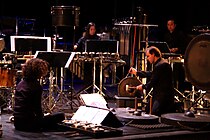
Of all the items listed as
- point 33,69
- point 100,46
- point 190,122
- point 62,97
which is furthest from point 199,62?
point 62,97

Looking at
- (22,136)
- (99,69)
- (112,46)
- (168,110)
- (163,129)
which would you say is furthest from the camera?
(99,69)

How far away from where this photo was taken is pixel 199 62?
7.30 m

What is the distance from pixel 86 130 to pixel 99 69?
4.88m

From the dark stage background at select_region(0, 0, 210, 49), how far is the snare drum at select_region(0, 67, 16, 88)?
5680 millimetres

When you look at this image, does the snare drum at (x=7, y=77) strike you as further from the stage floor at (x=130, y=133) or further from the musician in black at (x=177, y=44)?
the musician in black at (x=177, y=44)

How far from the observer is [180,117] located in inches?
295

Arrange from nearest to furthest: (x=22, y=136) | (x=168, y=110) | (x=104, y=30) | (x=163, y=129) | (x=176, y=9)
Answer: (x=22, y=136) < (x=163, y=129) < (x=168, y=110) < (x=104, y=30) < (x=176, y=9)

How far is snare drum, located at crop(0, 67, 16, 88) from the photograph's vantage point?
8.80 meters

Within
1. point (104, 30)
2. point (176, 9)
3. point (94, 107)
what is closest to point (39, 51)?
point (94, 107)

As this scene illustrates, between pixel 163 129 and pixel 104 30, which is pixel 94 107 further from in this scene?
pixel 104 30

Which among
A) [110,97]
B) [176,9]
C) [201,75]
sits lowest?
[110,97]

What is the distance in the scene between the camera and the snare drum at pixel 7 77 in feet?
28.9

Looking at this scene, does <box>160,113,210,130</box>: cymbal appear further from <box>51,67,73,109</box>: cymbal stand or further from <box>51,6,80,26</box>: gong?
<box>51,6,80,26</box>: gong

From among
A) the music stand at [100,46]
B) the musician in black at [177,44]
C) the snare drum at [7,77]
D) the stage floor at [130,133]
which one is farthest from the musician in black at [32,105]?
the musician in black at [177,44]
